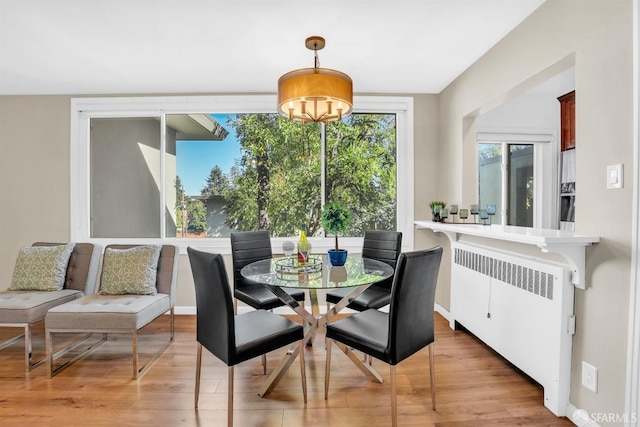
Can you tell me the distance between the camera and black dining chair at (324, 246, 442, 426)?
163cm

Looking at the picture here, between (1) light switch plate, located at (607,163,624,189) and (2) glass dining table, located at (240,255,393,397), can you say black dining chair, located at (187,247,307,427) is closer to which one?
(2) glass dining table, located at (240,255,393,397)

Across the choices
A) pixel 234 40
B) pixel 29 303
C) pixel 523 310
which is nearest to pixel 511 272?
pixel 523 310

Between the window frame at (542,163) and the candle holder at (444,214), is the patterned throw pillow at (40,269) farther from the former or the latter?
the window frame at (542,163)

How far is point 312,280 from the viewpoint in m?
1.92

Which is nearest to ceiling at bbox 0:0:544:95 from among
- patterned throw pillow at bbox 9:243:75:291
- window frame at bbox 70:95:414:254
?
window frame at bbox 70:95:414:254

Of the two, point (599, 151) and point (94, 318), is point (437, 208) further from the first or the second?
point (94, 318)

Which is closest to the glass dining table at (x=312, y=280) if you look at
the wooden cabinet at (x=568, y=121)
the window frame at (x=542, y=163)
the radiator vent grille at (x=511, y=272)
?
the radiator vent grille at (x=511, y=272)

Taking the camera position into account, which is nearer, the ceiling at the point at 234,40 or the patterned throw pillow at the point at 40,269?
the ceiling at the point at 234,40

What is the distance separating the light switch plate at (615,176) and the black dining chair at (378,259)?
150cm

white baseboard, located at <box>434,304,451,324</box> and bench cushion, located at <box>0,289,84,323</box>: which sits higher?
bench cushion, located at <box>0,289,84,323</box>

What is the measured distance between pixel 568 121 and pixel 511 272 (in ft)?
5.86

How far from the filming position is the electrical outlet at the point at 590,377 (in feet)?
5.46

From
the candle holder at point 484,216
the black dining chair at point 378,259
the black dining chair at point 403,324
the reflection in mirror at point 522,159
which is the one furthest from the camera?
the reflection in mirror at point 522,159

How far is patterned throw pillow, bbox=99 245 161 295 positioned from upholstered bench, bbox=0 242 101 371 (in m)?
0.32
